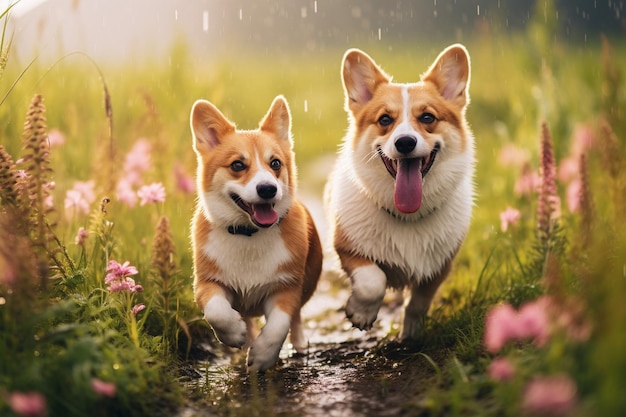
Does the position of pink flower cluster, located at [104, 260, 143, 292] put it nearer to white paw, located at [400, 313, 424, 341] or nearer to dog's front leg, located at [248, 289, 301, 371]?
dog's front leg, located at [248, 289, 301, 371]

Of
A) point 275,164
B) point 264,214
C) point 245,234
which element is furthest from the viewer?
point 275,164

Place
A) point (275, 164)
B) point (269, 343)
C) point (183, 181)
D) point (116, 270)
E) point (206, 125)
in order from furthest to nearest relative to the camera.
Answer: point (183, 181) → point (206, 125) → point (275, 164) → point (269, 343) → point (116, 270)

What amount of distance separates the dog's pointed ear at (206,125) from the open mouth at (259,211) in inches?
16.3

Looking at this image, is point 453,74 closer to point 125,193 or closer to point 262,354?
point 262,354

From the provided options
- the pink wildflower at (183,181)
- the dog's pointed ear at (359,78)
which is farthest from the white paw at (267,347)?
the pink wildflower at (183,181)

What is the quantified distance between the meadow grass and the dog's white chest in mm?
250

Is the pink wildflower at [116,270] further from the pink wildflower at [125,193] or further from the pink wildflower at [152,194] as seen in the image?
the pink wildflower at [125,193]

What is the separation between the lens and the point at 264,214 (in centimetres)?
379

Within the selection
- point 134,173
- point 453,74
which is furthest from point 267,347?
point 134,173

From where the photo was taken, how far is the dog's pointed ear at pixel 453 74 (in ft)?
14.3

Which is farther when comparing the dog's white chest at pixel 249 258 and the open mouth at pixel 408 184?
the open mouth at pixel 408 184

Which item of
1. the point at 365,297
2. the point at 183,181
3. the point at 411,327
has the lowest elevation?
the point at 411,327

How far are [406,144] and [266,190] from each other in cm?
72

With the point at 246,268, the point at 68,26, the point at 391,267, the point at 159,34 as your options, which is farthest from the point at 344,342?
the point at 159,34
